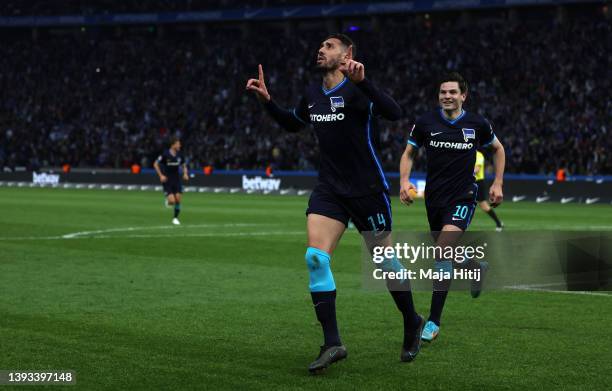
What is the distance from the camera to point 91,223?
2512cm

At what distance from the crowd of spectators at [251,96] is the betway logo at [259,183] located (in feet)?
8.03

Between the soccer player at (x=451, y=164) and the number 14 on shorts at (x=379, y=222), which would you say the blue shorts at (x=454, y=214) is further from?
the number 14 on shorts at (x=379, y=222)

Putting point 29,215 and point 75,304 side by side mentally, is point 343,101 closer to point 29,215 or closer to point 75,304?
point 75,304

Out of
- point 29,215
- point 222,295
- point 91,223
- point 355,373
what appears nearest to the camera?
point 355,373

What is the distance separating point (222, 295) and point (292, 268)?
3.10 m

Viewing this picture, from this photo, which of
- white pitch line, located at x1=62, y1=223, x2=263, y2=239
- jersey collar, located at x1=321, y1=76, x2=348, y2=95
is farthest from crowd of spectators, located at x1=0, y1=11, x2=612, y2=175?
jersey collar, located at x1=321, y1=76, x2=348, y2=95

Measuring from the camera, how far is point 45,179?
52656mm

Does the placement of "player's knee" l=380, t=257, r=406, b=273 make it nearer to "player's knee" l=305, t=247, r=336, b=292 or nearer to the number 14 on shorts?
the number 14 on shorts

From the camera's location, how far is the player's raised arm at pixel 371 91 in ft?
24.3

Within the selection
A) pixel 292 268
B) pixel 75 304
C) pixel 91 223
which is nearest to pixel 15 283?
pixel 75 304

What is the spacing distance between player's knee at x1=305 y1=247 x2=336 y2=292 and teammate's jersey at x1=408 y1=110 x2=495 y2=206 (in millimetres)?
2024

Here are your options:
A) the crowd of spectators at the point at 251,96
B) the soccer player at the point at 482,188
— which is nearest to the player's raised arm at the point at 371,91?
the soccer player at the point at 482,188

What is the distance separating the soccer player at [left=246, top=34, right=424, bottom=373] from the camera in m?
7.82

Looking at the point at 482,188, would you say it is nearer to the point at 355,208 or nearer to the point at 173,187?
the point at 173,187
